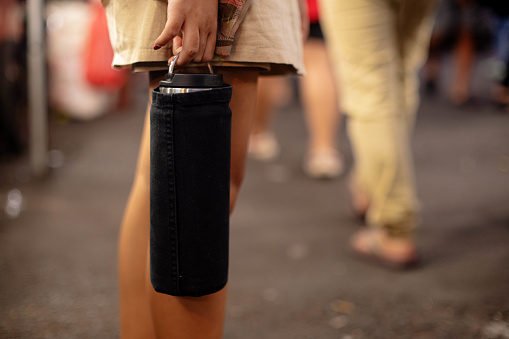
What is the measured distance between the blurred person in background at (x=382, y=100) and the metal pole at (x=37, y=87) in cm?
149

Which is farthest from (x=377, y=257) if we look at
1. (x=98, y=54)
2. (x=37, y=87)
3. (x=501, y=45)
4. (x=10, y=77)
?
(x=501, y=45)

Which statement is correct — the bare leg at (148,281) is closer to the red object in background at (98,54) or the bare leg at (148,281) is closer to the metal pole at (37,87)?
the metal pole at (37,87)

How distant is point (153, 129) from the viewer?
2.11 feet

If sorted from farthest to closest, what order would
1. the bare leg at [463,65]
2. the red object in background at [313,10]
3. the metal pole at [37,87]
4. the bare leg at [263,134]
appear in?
the bare leg at [463,65] < the bare leg at [263,134] < the red object in background at [313,10] < the metal pole at [37,87]

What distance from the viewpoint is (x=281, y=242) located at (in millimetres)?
1782

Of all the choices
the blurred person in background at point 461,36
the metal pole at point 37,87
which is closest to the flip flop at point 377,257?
the metal pole at point 37,87

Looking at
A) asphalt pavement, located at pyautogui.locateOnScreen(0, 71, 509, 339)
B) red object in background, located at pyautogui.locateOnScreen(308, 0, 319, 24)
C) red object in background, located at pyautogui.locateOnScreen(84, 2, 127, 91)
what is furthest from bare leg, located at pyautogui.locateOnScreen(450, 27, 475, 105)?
red object in background, located at pyautogui.locateOnScreen(84, 2, 127, 91)

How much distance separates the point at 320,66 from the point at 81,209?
141cm

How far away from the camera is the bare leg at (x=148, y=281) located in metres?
0.74

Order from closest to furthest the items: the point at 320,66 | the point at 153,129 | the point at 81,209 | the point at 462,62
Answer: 1. the point at 153,129
2. the point at 81,209
3. the point at 320,66
4. the point at 462,62

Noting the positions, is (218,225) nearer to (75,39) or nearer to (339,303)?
(339,303)

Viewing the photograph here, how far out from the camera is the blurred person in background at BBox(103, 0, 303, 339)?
65 centimetres

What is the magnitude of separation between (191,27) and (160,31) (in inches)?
3.1

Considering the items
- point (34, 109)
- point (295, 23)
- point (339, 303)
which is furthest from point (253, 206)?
point (295, 23)
